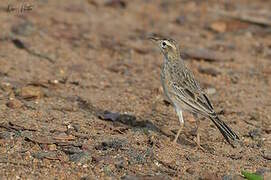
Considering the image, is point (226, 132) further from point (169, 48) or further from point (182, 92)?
point (169, 48)

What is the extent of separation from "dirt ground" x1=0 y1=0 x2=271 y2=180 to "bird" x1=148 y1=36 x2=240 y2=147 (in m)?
0.29

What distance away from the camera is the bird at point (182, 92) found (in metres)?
7.33

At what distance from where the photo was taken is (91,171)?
6238mm

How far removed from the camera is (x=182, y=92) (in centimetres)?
765

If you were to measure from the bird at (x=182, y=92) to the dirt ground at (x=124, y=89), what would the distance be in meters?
0.29

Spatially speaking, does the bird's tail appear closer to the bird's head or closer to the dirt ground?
the dirt ground

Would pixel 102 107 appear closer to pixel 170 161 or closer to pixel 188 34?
pixel 170 161

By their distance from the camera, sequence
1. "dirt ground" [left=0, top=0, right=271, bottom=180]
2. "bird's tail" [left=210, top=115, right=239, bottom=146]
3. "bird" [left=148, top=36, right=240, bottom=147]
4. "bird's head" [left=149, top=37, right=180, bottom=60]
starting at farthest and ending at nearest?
"bird's head" [left=149, top=37, right=180, bottom=60], "bird" [left=148, top=36, right=240, bottom=147], "bird's tail" [left=210, top=115, right=239, bottom=146], "dirt ground" [left=0, top=0, right=271, bottom=180]

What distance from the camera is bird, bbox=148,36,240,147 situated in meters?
7.33

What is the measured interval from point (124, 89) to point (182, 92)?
1977 mm

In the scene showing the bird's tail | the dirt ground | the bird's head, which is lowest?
the dirt ground

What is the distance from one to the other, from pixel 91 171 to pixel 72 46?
5.42m

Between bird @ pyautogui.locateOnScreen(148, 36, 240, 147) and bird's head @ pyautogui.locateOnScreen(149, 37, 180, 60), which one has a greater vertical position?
bird's head @ pyautogui.locateOnScreen(149, 37, 180, 60)

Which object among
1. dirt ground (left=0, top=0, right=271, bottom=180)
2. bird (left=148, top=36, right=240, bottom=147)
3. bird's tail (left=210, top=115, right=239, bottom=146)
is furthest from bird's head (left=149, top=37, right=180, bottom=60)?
bird's tail (left=210, top=115, right=239, bottom=146)
